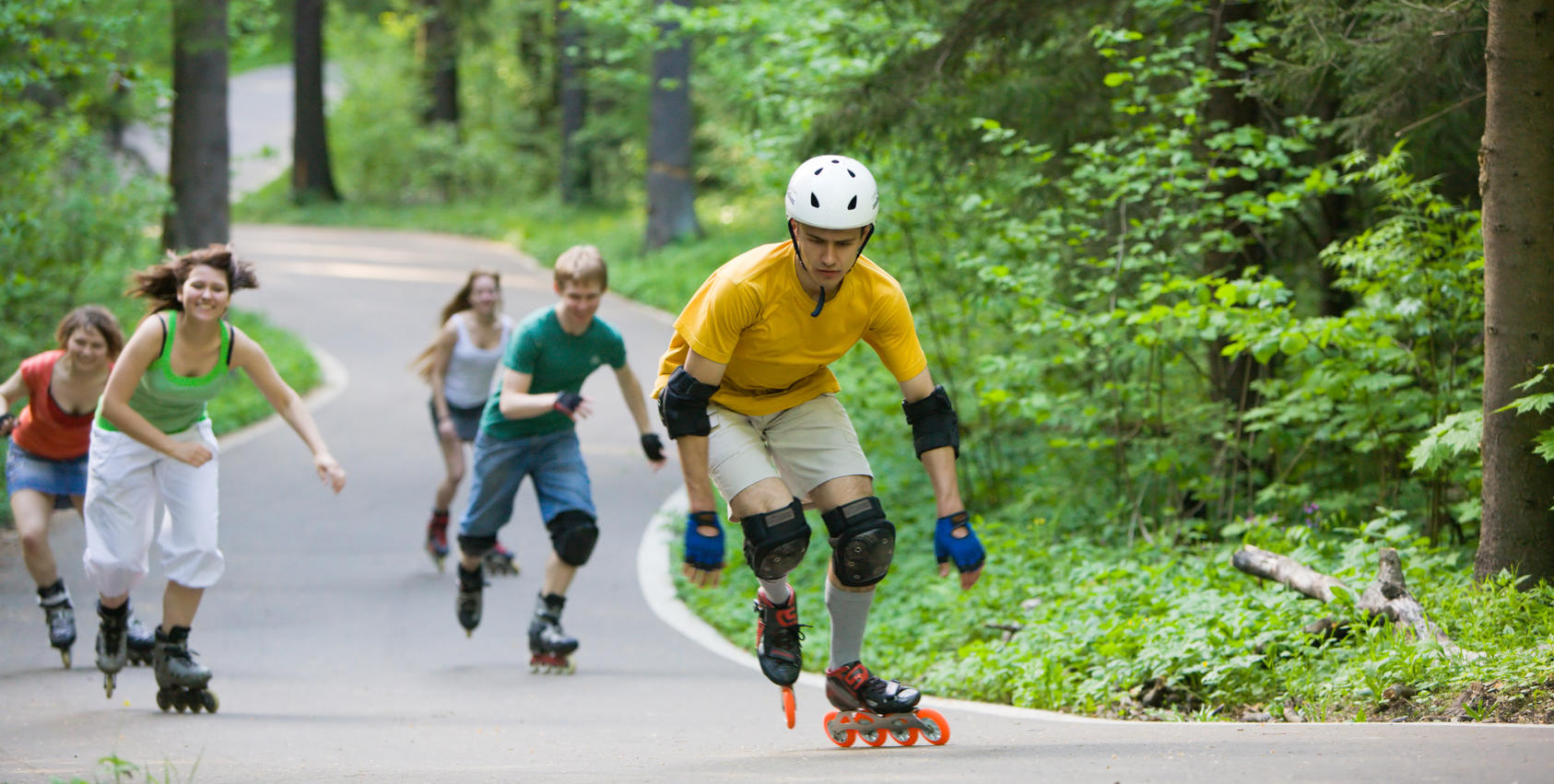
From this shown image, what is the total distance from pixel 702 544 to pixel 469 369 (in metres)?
5.77

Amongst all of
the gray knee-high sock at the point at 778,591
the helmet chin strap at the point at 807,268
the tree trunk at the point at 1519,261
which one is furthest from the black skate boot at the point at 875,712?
the tree trunk at the point at 1519,261

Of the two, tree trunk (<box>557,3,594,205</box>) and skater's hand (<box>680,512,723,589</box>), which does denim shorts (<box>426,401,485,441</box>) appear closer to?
skater's hand (<box>680,512,723,589</box>)

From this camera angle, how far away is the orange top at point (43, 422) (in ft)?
23.9

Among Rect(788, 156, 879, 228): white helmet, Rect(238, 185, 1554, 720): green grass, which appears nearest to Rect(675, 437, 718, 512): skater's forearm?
Rect(788, 156, 879, 228): white helmet

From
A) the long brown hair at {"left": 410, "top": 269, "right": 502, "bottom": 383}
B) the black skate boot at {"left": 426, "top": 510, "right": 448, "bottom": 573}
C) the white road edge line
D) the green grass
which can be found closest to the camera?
the green grass

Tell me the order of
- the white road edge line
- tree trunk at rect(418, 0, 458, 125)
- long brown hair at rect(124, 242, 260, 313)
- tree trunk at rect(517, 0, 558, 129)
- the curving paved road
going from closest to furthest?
the curving paved road → long brown hair at rect(124, 242, 260, 313) → the white road edge line → tree trunk at rect(418, 0, 458, 125) → tree trunk at rect(517, 0, 558, 129)

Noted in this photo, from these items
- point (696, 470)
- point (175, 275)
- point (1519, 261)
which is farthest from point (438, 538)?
point (1519, 261)

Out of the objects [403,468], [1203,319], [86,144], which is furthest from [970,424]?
[86,144]

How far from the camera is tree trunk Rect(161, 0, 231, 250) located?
56.3 ft

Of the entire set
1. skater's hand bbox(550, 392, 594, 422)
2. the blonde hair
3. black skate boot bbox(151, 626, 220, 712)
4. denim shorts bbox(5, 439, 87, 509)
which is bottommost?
black skate boot bbox(151, 626, 220, 712)

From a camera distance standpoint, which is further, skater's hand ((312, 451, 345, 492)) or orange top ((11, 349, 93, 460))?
orange top ((11, 349, 93, 460))

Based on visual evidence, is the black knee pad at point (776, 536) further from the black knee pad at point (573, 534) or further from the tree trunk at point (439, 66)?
the tree trunk at point (439, 66)

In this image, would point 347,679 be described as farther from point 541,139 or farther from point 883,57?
point 541,139

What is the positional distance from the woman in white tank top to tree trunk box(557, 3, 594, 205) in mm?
24619
